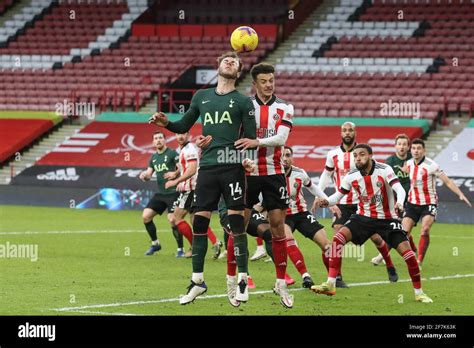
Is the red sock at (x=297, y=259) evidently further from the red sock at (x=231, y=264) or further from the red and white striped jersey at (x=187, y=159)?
the red and white striped jersey at (x=187, y=159)

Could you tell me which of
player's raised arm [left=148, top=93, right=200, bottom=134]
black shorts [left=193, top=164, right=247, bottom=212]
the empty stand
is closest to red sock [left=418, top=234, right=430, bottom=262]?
black shorts [left=193, top=164, right=247, bottom=212]

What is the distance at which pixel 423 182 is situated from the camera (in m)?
18.1

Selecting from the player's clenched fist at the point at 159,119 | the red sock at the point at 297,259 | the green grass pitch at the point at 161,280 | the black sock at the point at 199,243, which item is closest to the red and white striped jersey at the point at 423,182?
the green grass pitch at the point at 161,280

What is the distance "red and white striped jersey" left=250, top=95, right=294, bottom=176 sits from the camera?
479 inches

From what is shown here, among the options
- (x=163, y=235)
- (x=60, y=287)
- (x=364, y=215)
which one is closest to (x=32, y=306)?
(x=60, y=287)

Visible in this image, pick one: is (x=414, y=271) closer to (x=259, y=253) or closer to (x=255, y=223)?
(x=255, y=223)

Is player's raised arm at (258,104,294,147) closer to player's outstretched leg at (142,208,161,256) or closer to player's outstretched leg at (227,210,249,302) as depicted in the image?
player's outstretched leg at (227,210,249,302)

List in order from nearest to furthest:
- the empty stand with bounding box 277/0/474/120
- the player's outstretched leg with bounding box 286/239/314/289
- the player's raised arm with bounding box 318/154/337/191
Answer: the player's outstretched leg with bounding box 286/239/314/289 → the player's raised arm with bounding box 318/154/337/191 → the empty stand with bounding box 277/0/474/120

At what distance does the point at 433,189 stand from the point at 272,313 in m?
7.12

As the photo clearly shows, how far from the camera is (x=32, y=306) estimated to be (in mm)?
12047

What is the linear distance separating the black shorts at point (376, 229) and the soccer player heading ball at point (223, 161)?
2.41 metres

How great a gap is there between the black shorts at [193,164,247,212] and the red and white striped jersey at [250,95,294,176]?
1.39 ft

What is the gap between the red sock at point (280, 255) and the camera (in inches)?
483

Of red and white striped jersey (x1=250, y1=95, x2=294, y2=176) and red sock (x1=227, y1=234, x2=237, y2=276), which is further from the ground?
red and white striped jersey (x1=250, y1=95, x2=294, y2=176)
